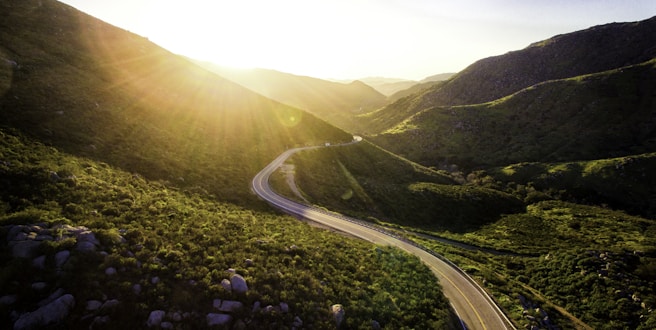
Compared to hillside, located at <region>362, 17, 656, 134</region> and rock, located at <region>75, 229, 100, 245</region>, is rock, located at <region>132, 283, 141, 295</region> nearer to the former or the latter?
rock, located at <region>75, 229, 100, 245</region>

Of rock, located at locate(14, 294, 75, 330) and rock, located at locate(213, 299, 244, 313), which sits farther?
rock, located at locate(213, 299, 244, 313)

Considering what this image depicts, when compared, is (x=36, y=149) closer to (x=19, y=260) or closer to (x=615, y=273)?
(x=19, y=260)

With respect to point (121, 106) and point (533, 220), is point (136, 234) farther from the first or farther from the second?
point (533, 220)

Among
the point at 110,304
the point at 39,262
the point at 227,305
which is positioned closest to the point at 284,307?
the point at 227,305

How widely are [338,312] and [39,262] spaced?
15610 millimetres

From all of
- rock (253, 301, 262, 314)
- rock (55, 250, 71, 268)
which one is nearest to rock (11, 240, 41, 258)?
rock (55, 250, 71, 268)

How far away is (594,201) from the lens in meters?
82.1

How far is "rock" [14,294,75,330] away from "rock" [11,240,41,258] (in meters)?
3.28

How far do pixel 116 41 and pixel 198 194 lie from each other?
6173 cm

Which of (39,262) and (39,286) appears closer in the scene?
(39,286)

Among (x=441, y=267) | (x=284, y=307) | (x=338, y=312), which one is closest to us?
(x=284, y=307)

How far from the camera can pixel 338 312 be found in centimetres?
1741

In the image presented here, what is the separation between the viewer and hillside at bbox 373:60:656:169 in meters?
114

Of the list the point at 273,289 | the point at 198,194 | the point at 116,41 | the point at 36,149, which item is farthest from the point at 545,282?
the point at 116,41
